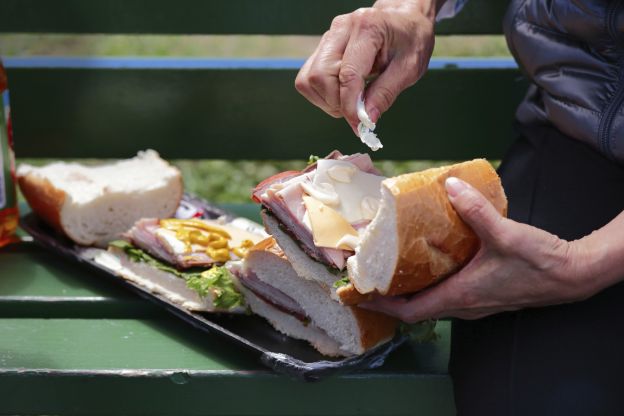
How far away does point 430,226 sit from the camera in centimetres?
176

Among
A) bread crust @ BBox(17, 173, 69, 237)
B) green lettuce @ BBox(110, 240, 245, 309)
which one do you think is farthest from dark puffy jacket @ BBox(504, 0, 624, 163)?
bread crust @ BBox(17, 173, 69, 237)

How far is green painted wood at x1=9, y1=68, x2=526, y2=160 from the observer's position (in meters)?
3.14

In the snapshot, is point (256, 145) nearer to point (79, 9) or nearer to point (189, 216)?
point (189, 216)

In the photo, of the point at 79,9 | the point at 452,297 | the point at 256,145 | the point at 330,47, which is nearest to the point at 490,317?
the point at 452,297

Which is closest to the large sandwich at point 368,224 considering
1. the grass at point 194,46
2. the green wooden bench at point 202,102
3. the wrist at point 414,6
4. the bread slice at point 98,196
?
the wrist at point 414,6

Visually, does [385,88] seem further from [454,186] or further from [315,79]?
[454,186]

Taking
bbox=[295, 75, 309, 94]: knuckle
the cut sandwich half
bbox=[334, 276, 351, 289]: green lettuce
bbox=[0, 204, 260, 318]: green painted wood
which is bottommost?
bbox=[0, 204, 260, 318]: green painted wood

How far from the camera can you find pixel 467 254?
1853mm

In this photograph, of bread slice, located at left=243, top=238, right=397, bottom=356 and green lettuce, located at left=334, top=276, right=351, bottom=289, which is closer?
green lettuce, located at left=334, top=276, right=351, bottom=289

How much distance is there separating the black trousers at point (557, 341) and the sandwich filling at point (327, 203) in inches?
14.2

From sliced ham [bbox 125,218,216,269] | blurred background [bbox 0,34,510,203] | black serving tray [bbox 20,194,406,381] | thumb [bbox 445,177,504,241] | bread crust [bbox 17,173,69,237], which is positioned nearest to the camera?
thumb [bbox 445,177,504,241]

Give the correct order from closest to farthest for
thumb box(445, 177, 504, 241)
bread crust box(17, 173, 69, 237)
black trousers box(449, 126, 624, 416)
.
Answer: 1. thumb box(445, 177, 504, 241)
2. black trousers box(449, 126, 624, 416)
3. bread crust box(17, 173, 69, 237)

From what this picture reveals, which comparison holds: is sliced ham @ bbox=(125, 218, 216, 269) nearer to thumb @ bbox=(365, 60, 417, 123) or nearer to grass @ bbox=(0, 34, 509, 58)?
thumb @ bbox=(365, 60, 417, 123)

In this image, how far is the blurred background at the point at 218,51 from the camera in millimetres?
5363
